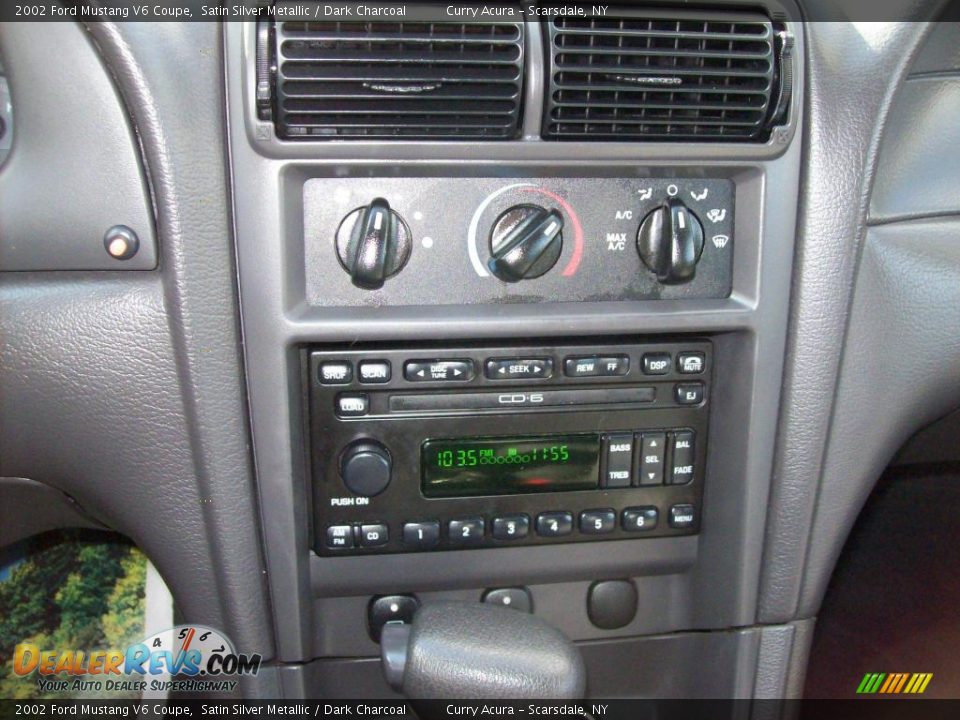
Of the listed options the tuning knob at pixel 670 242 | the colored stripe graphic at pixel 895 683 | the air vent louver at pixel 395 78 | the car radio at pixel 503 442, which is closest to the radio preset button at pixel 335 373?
the car radio at pixel 503 442

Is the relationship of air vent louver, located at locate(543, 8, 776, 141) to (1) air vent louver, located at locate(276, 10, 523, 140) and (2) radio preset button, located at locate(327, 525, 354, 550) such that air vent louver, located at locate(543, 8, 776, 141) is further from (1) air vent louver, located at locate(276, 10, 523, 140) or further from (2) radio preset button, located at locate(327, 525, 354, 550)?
(2) radio preset button, located at locate(327, 525, 354, 550)

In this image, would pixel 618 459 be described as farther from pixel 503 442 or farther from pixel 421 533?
pixel 421 533

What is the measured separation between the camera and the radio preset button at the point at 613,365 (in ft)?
3.12

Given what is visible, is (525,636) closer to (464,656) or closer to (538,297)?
(464,656)

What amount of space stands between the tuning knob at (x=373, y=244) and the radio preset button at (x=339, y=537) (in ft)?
0.95

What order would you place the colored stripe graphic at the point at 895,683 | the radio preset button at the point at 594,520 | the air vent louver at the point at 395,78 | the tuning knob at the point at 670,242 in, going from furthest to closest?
the colored stripe graphic at the point at 895,683 < the radio preset button at the point at 594,520 < the tuning knob at the point at 670,242 < the air vent louver at the point at 395,78

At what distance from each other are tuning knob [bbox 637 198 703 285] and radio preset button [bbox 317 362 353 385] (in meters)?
0.36

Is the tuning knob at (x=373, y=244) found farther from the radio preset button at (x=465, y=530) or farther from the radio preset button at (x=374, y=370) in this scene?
the radio preset button at (x=465, y=530)

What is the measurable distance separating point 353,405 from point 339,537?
0.54 feet

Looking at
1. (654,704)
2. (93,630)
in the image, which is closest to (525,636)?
(654,704)

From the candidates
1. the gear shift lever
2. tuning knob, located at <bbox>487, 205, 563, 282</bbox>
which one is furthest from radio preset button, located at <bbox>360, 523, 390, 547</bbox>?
tuning knob, located at <bbox>487, 205, 563, 282</bbox>

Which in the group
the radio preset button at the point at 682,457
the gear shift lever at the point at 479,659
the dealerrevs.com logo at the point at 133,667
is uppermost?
the radio preset button at the point at 682,457

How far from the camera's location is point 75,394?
0.87 m

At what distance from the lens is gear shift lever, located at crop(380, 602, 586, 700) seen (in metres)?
0.84
